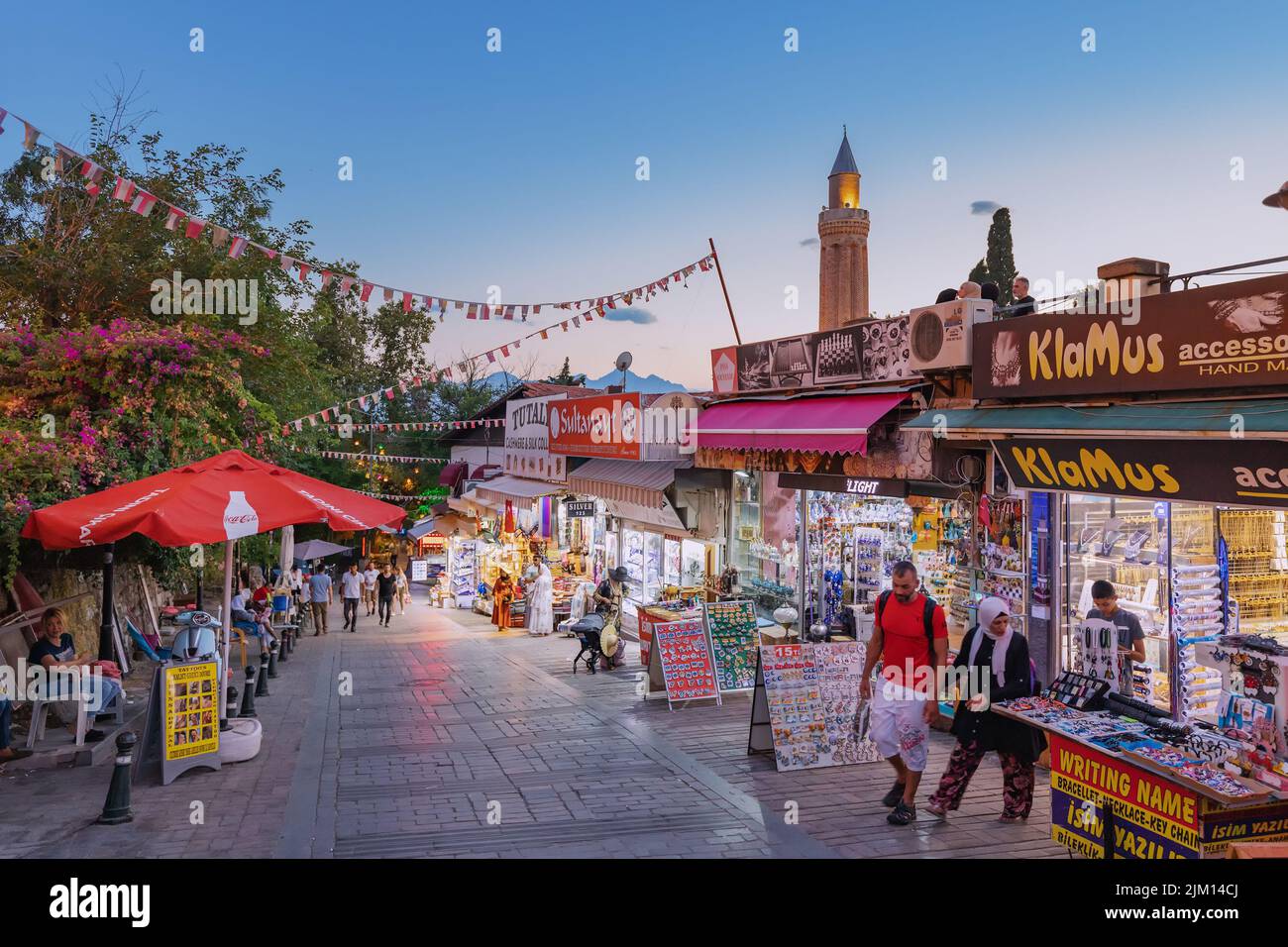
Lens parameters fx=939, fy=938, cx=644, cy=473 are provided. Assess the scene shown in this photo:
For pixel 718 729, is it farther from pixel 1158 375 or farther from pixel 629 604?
pixel 629 604

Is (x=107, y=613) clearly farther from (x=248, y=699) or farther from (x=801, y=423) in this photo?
(x=801, y=423)

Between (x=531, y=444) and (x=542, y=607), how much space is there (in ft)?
21.1

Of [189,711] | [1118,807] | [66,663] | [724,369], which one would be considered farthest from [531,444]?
[1118,807]

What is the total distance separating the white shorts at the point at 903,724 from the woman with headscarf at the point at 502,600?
16593 mm

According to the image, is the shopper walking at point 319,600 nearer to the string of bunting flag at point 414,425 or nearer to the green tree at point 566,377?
the string of bunting flag at point 414,425

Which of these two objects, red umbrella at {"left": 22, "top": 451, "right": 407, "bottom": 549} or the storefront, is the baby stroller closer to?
the storefront

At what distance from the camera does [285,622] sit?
22.3 meters

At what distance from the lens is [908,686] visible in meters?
7.46

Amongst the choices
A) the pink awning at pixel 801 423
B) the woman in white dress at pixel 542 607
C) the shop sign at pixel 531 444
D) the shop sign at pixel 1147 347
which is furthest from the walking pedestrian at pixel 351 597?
the shop sign at pixel 1147 347

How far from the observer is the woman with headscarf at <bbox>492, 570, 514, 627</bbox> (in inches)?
918

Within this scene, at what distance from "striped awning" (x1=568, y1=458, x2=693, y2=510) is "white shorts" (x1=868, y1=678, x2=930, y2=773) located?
9.60 meters

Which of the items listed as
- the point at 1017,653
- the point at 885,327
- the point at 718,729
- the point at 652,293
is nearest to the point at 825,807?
the point at 1017,653

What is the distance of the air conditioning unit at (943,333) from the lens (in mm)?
9766
